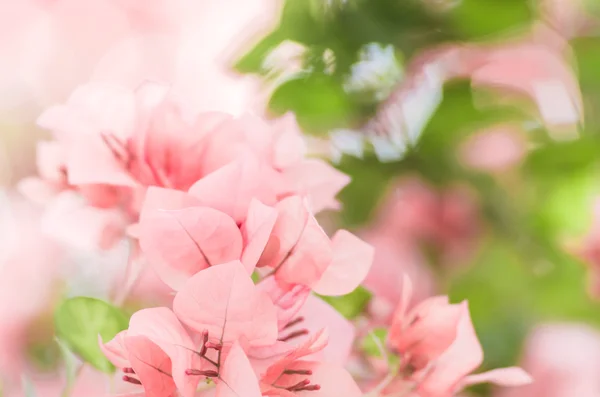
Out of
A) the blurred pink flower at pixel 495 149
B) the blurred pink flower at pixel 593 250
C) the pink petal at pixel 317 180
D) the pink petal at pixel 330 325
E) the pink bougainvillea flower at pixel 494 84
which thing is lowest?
the blurred pink flower at pixel 593 250

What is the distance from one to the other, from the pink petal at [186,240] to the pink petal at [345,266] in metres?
0.03

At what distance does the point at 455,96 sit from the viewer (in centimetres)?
42

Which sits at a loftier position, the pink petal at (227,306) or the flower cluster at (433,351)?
the pink petal at (227,306)

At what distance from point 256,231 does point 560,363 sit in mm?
255

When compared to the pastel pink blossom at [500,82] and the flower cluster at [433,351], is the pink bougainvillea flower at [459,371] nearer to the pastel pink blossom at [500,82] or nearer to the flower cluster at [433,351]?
the flower cluster at [433,351]

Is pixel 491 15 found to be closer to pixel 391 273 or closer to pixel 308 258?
pixel 391 273

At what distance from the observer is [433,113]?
42 centimetres

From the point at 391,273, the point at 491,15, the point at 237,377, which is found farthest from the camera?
the point at 491,15

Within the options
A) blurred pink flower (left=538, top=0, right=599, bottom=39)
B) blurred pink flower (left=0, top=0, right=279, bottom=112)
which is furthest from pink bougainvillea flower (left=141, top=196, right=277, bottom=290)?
blurred pink flower (left=538, top=0, right=599, bottom=39)

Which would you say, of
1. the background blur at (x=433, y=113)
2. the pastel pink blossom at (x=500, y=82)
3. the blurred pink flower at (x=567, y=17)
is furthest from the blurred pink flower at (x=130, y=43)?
the blurred pink flower at (x=567, y=17)

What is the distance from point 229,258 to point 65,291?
9 cm

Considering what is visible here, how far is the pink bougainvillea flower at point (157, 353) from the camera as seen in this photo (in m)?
0.13

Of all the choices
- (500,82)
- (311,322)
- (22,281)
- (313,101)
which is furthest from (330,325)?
(500,82)

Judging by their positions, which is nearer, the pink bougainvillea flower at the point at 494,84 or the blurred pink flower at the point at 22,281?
the blurred pink flower at the point at 22,281
